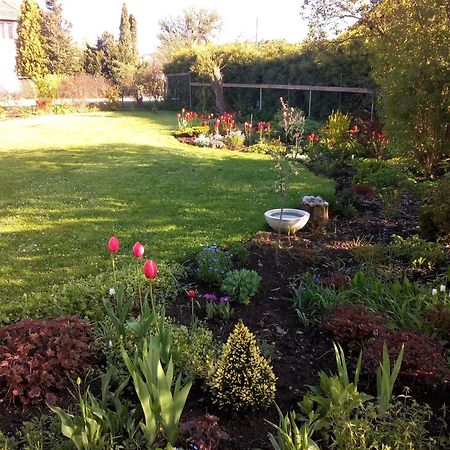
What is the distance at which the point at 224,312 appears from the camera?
3443mm

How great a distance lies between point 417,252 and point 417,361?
2018 millimetres

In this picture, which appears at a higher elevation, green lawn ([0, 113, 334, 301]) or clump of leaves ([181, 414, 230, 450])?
green lawn ([0, 113, 334, 301])

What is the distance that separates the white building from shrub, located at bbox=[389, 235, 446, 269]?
110ft

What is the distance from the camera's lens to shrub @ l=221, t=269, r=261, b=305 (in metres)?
3.65

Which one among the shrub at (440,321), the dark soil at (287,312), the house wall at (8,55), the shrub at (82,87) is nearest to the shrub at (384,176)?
the dark soil at (287,312)

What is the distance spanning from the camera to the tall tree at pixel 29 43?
112 ft

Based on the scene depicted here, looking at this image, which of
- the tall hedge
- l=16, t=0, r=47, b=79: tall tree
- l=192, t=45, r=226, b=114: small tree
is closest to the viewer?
the tall hedge

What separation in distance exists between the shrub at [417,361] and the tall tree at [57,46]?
37.0m

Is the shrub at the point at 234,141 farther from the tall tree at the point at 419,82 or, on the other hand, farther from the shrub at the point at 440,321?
the shrub at the point at 440,321

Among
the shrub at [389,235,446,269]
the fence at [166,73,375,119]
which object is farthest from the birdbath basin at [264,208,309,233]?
the fence at [166,73,375,119]

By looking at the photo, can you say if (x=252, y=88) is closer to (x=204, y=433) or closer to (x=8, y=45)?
(x=204, y=433)

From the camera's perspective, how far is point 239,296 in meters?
3.66

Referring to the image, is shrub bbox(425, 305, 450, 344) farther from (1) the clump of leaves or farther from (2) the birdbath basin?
(2) the birdbath basin

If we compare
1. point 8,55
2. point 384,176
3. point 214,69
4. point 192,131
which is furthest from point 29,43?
point 384,176
